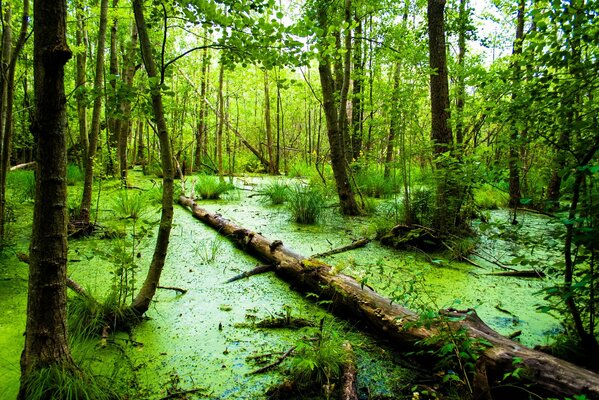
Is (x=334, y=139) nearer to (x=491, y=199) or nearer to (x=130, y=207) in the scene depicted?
(x=130, y=207)

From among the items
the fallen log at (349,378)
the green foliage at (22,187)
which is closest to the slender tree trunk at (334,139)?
the fallen log at (349,378)

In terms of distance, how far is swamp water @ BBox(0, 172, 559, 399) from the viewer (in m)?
1.54

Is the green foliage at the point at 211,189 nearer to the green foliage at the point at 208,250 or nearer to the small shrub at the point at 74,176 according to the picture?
the small shrub at the point at 74,176

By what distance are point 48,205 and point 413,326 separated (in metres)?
1.58

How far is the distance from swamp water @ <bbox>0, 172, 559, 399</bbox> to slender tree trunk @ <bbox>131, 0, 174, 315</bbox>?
20cm

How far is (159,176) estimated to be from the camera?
872cm

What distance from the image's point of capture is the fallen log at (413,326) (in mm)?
1307

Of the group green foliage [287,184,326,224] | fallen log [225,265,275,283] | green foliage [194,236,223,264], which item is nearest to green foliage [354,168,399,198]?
green foliage [287,184,326,224]

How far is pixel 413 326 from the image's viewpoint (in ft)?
5.28

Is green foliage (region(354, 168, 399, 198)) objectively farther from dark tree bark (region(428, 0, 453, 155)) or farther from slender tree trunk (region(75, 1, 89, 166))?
slender tree trunk (region(75, 1, 89, 166))

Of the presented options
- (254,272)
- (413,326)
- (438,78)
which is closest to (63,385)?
(413,326)

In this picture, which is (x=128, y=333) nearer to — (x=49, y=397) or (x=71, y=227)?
(x=49, y=397)

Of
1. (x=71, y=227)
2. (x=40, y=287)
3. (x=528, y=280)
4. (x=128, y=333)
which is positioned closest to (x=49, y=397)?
(x=40, y=287)

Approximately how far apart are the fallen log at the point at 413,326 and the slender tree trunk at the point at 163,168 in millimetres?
1034
